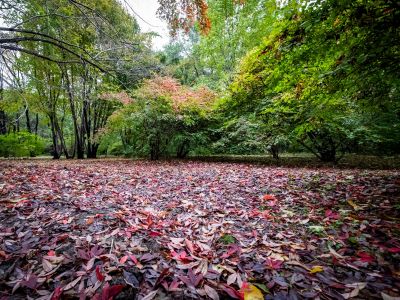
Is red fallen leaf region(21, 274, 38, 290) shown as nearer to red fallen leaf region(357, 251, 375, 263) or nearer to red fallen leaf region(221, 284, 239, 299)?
red fallen leaf region(221, 284, 239, 299)

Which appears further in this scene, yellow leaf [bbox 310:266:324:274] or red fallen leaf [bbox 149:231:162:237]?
red fallen leaf [bbox 149:231:162:237]

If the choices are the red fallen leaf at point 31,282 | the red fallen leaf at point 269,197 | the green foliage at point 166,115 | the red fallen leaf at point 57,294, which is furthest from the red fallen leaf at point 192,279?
the green foliage at point 166,115

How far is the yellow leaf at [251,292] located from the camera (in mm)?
1438

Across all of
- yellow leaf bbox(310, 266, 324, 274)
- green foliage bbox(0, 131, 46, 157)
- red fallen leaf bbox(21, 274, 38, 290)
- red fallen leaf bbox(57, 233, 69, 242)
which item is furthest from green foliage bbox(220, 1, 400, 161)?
green foliage bbox(0, 131, 46, 157)

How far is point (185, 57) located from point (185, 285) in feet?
58.3

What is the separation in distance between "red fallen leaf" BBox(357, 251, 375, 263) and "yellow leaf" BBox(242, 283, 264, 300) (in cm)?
104

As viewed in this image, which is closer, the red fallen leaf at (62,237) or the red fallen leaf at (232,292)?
the red fallen leaf at (232,292)

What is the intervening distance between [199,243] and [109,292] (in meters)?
0.92

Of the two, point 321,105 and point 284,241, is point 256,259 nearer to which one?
point 284,241

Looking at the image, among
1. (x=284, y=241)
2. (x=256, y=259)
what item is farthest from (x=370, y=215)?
(x=256, y=259)

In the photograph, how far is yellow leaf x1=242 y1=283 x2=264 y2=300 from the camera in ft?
4.72

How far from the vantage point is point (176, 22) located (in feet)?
10.9

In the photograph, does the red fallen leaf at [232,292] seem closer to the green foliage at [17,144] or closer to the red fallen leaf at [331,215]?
the red fallen leaf at [331,215]

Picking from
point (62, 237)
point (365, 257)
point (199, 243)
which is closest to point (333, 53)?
point (365, 257)
